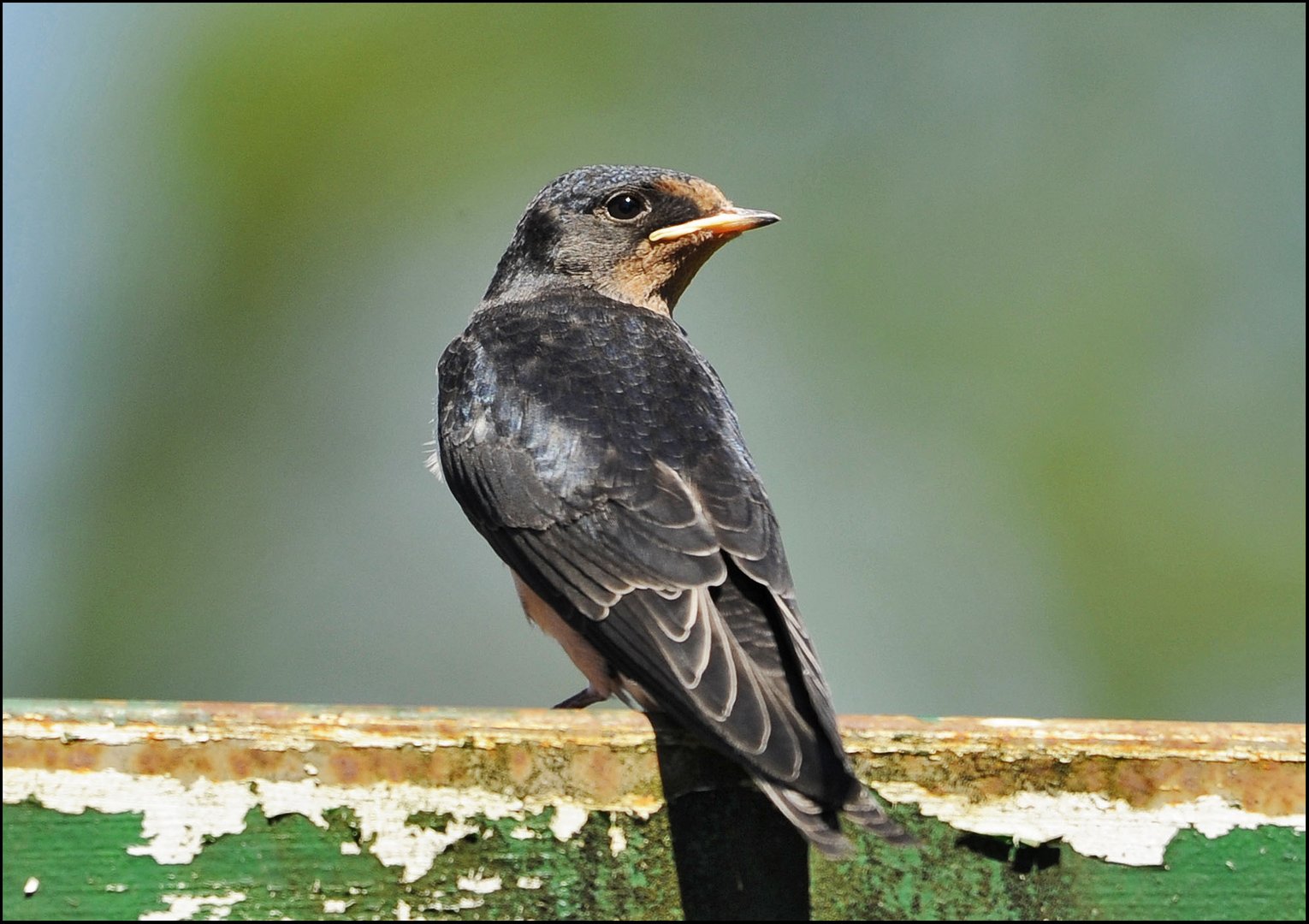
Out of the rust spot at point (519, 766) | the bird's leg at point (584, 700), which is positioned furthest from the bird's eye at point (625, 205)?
the rust spot at point (519, 766)

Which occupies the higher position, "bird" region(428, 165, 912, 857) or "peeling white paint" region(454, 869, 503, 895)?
"bird" region(428, 165, 912, 857)

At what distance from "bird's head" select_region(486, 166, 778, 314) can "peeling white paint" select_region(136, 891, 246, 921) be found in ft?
9.13

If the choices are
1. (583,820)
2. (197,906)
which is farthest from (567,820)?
(197,906)

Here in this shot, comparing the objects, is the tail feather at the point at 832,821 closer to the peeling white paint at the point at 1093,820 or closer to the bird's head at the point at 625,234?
the peeling white paint at the point at 1093,820

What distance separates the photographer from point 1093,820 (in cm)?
240

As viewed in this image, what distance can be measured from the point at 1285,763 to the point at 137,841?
1683 mm

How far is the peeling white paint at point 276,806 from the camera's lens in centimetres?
226

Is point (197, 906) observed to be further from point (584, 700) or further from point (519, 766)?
point (584, 700)

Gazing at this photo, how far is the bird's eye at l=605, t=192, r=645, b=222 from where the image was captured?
16.0 ft

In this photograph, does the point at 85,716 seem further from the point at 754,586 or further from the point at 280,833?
the point at 754,586

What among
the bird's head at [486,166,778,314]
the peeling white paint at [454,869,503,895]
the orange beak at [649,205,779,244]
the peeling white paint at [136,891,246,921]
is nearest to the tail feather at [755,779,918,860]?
the peeling white paint at [454,869,503,895]

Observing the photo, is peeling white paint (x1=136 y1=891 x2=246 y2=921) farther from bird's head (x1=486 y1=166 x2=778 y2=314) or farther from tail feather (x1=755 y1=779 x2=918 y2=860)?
bird's head (x1=486 y1=166 x2=778 y2=314)

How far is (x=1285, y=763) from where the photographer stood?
237 centimetres

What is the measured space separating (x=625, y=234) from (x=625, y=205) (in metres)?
0.10
